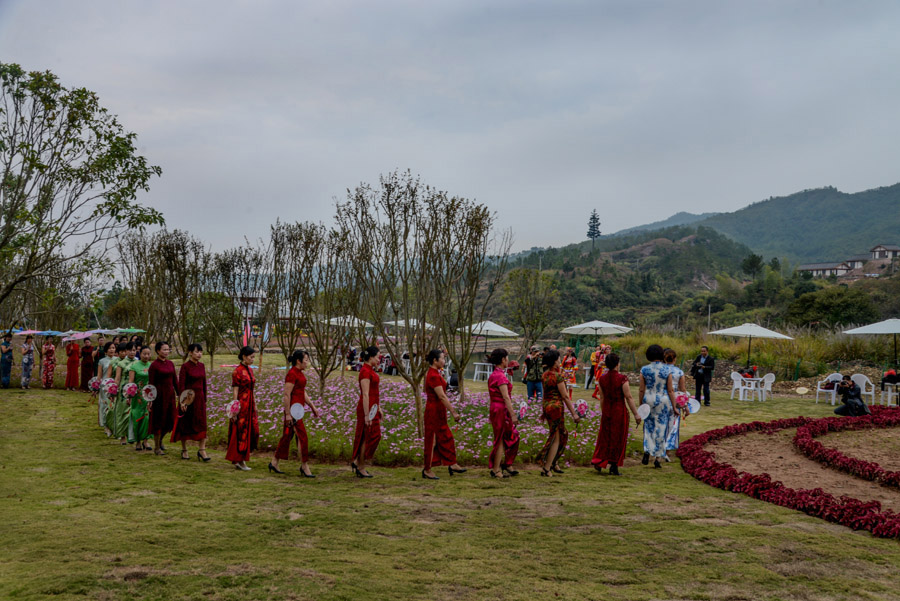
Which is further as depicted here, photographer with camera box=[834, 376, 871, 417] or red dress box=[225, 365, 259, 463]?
photographer with camera box=[834, 376, 871, 417]

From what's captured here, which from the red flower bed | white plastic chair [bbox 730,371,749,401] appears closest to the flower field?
the red flower bed

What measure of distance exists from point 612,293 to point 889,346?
48.7 m

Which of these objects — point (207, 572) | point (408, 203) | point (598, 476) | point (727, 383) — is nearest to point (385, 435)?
point (598, 476)

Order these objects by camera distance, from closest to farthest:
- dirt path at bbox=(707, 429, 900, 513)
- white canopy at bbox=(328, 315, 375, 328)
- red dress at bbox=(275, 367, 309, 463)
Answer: dirt path at bbox=(707, 429, 900, 513)
red dress at bbox=(275, 367, 309, 463)
white canopy at bbox=(328, 315, 375, 328)

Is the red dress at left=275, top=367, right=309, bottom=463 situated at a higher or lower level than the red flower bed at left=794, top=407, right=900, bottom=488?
higher

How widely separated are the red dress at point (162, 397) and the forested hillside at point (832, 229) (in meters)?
167

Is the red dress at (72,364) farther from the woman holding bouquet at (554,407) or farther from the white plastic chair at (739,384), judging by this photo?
the white plastic chair at (739,384)

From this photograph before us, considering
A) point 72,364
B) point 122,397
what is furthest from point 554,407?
point 72,364

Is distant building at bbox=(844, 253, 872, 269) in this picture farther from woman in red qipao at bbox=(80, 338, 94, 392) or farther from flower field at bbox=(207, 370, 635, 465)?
woman in red qipao at bbox=(80, 338, 94, 392)

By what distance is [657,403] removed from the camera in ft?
30.0

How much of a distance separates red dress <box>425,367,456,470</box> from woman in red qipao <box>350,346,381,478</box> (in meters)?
Result: 0.64

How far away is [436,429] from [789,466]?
523cm

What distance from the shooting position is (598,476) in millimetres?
8469

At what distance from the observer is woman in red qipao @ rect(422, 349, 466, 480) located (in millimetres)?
7883
